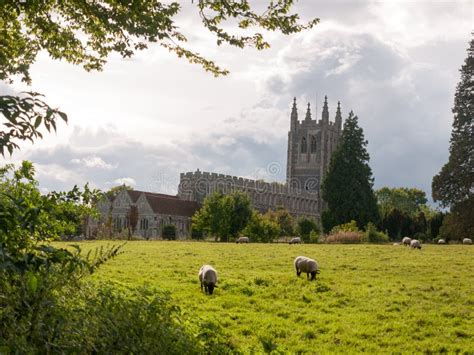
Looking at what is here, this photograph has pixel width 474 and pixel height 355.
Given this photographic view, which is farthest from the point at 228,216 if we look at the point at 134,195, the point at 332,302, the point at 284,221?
the point at 332,302

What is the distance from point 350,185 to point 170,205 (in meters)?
29.0

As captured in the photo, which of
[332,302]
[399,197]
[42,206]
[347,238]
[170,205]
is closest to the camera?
[42,206]

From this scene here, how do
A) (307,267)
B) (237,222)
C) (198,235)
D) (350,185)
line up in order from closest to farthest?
(307,267)
(237,222)
(350,185)
(198,235)

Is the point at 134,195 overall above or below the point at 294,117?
below

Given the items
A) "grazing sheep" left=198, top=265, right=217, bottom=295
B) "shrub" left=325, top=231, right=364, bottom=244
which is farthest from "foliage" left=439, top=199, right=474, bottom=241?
"grazing sheep" left=198, top=265, right=217, bottom=295

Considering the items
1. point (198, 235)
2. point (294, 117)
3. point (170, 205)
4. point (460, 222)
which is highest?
point (294, 117)

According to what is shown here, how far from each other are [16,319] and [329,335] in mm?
7619

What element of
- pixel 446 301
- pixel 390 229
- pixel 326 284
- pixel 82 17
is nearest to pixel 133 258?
pixel 326 284

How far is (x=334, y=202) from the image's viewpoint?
65000 mm

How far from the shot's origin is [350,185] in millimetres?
64562

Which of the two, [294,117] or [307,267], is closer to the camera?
[307,267]

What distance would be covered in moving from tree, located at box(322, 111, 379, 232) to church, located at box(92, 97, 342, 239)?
20.1m

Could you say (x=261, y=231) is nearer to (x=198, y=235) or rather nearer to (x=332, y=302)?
(x=198, y=235)

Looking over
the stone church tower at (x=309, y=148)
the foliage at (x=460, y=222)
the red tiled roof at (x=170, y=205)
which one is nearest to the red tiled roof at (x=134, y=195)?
the red tiled roof at (x=170, y=205)
